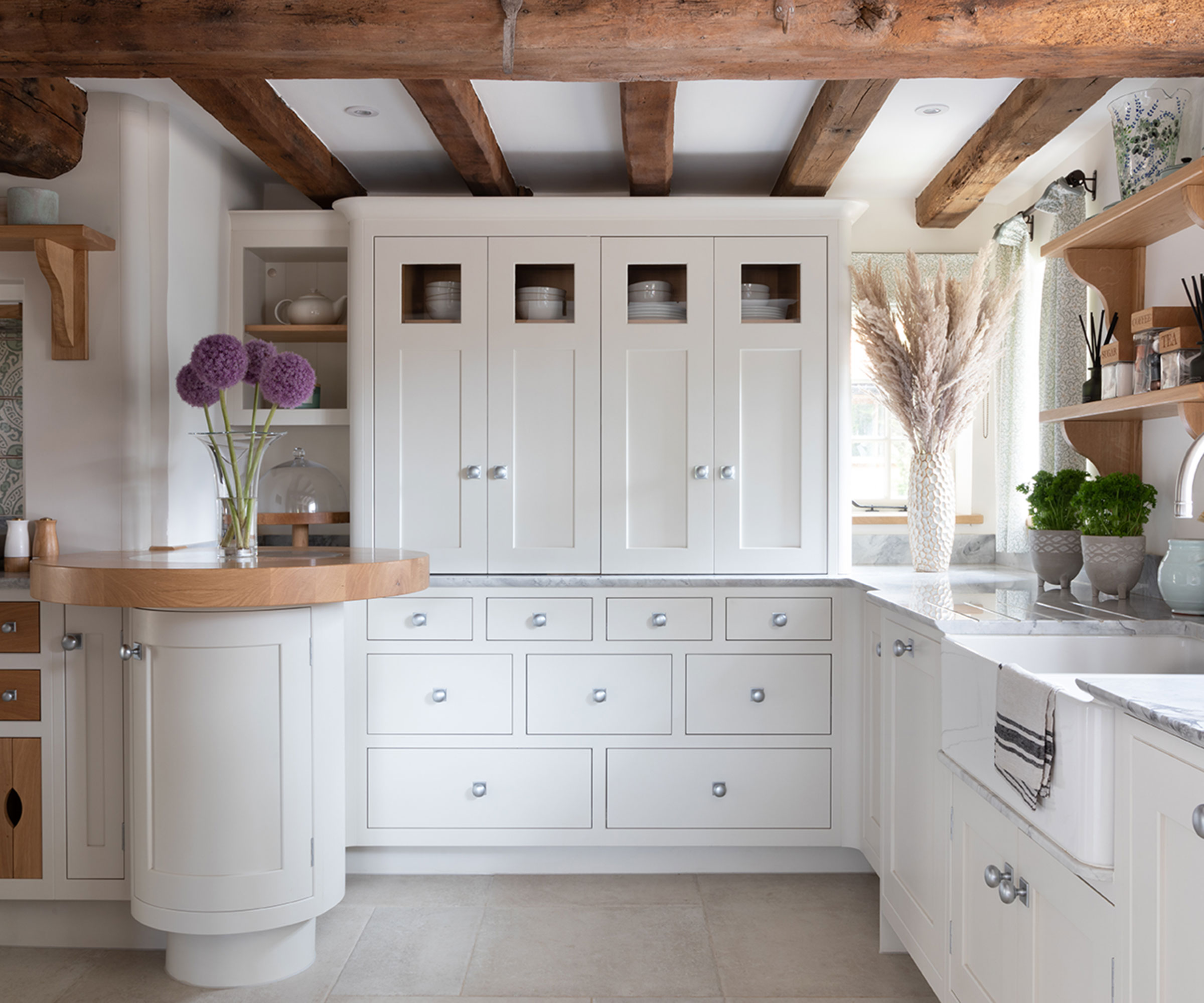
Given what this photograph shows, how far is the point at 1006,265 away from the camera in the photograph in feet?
10.8

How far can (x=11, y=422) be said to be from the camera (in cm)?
279

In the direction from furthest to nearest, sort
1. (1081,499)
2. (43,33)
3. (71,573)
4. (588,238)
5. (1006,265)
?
(1006,265) < (588,238) < (1081,499) < (71,573) < (43,33)

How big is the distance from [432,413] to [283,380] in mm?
761

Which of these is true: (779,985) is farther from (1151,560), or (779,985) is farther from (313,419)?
(313,419)

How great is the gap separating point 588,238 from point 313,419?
1.16 m

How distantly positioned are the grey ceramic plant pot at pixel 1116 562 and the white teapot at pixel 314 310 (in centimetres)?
257

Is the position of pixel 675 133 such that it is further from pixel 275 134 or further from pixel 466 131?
pixel 275 134

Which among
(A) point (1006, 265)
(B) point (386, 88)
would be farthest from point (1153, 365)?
(B) point (386, 88)

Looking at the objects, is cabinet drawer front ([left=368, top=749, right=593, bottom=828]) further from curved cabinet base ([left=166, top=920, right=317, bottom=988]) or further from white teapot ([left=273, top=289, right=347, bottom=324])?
Answer: white teapot ([left=273, top=289, right=347, bottom=324])

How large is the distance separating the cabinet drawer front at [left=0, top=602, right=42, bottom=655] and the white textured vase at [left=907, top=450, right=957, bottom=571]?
9.03 ft

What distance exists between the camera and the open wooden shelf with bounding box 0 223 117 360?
2.47 metres

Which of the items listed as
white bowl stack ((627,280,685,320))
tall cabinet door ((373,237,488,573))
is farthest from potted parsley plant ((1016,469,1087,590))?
tall cabinet door ((373,237,488,573))

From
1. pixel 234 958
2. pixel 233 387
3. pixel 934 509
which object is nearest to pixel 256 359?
pixel 233 387

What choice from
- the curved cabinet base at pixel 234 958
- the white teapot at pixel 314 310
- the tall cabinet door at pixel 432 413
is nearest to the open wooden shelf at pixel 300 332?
the white teapot at pixel 314 310
